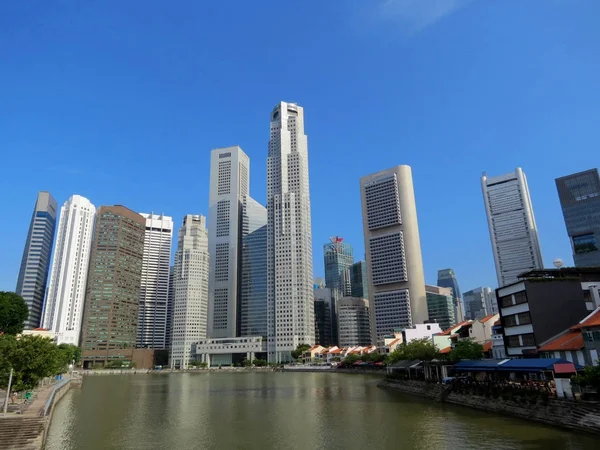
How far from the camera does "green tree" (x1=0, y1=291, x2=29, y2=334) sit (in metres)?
102

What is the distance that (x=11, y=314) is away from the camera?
105 m

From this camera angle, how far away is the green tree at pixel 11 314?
101812mm

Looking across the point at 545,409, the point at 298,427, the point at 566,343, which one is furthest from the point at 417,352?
the point at 298,427

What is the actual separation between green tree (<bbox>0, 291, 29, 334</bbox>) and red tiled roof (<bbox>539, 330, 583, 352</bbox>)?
113141 mm

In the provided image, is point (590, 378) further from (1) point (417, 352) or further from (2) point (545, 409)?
(1) point (417, 352)

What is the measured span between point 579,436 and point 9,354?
2166 inches

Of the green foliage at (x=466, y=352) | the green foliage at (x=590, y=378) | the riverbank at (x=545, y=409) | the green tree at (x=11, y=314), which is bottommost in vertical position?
the riverbank at (x=545, y=409)

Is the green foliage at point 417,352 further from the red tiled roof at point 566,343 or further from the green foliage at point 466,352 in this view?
the red tiled roof at point 566,343

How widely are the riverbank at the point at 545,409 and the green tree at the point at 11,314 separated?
329 feet

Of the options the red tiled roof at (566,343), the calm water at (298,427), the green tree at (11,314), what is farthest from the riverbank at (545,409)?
the green tree at (11,314)

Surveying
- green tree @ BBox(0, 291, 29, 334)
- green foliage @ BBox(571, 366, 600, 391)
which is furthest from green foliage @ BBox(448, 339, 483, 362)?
green tree @ BBox(0, 291, 29, 334)

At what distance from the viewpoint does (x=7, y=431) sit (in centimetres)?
3378

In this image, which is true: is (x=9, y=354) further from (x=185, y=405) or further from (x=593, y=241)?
(x=593, y=241)

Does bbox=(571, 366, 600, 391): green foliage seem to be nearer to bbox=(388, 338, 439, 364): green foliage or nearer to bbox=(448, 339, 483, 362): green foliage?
bbox=(448, 339, 483, 362): green foliage
